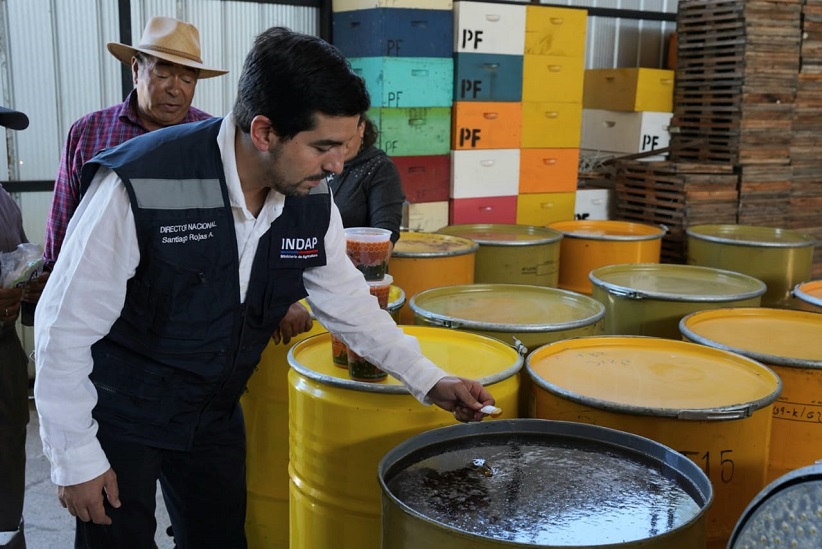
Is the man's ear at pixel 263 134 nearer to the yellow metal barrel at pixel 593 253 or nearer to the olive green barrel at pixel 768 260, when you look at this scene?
the yellow metal barrel at pixel 593 253

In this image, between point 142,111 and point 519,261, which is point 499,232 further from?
point 142,111

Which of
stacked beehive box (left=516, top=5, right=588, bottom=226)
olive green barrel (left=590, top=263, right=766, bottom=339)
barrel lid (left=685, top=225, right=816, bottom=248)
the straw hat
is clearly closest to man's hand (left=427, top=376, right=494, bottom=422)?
olive green barrel (left=590, top=263, right=766, bottom=339)

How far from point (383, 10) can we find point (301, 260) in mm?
3042

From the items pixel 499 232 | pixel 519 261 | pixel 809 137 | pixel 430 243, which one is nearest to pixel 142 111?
pixel 430 243

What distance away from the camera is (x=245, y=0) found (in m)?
4.95

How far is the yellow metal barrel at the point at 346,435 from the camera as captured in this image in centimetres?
194

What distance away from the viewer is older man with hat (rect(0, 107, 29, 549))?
106 inches

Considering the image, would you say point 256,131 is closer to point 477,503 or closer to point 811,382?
point 477,503

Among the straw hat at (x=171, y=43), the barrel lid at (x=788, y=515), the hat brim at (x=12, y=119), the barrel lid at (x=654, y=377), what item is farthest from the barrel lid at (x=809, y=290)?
the hat brim at (x=12, y=119)

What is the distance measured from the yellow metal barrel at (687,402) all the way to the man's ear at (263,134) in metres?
0.86

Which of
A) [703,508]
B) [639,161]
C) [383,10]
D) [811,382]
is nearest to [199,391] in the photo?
[703,508]

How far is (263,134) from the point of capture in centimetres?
167

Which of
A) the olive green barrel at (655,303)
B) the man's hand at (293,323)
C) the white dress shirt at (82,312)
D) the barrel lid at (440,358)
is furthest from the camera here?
the olive green barrel at (655,303)

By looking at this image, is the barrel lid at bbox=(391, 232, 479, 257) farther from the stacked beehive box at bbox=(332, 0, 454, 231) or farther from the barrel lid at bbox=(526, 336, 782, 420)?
the barrel lid at bbox=(526, 336, 782, 420)
